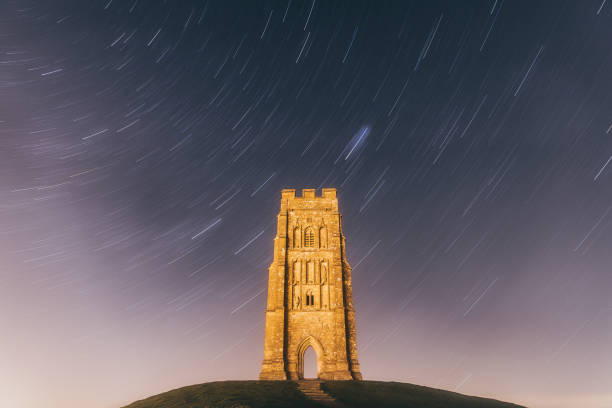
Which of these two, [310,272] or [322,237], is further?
[322,237]

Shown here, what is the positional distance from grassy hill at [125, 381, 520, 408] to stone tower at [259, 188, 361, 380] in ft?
14.3

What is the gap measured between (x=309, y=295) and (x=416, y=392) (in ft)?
43.4

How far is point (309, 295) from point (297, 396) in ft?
43.1

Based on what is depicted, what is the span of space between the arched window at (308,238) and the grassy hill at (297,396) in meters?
14.3

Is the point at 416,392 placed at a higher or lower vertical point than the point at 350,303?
lower

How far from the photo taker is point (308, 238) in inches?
1619

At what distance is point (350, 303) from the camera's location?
126ft

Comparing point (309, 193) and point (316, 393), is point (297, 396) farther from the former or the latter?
point (309, 193)

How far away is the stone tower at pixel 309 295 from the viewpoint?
34625 mm

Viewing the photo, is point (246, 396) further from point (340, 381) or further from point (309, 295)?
point (309, 295)

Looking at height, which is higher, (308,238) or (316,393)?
(308,238)

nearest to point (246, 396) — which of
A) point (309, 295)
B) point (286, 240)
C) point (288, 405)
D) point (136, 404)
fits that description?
point (288, 405)

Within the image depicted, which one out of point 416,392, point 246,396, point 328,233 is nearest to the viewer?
point 246,396

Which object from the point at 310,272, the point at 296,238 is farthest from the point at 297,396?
the point at 296,238
